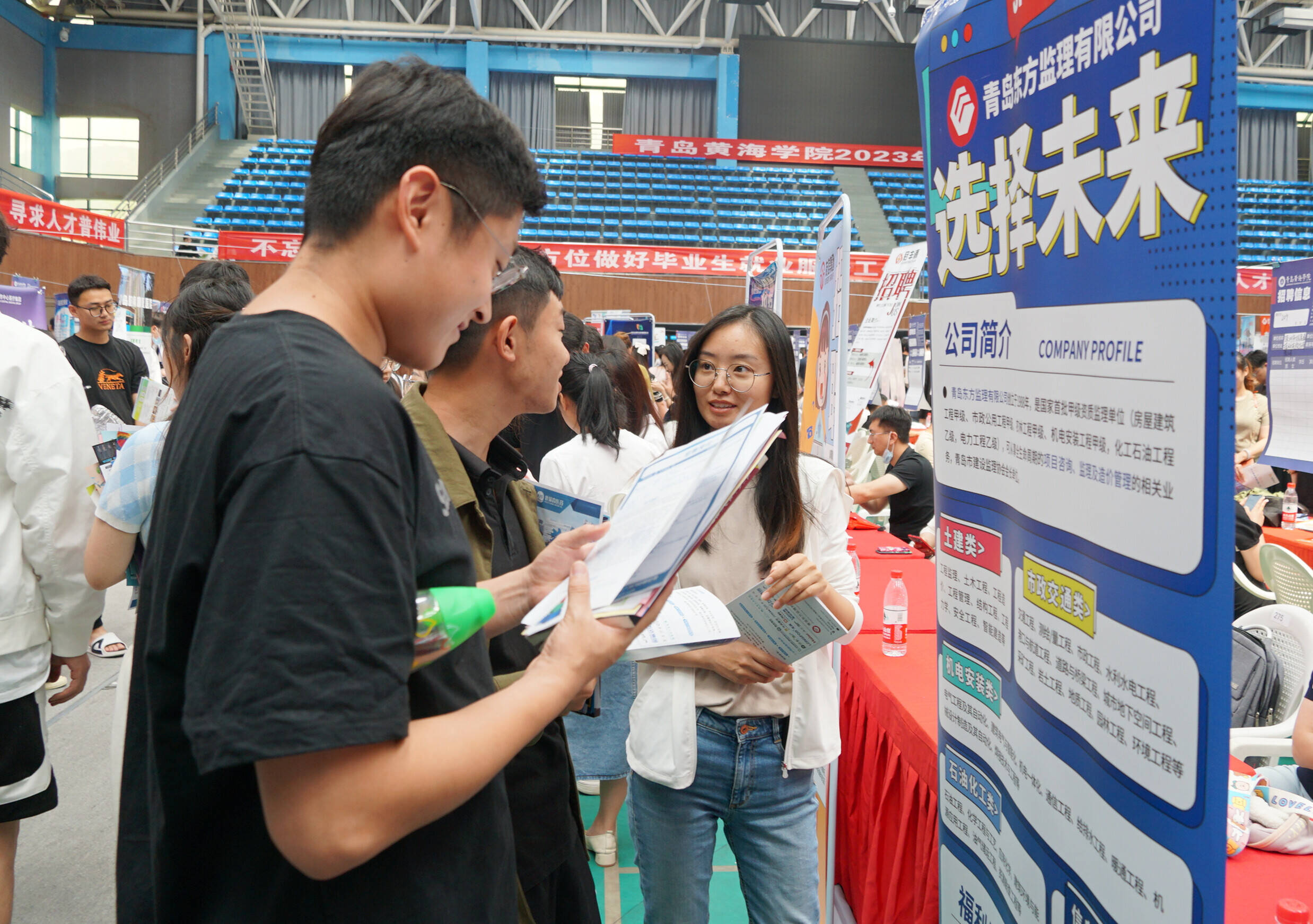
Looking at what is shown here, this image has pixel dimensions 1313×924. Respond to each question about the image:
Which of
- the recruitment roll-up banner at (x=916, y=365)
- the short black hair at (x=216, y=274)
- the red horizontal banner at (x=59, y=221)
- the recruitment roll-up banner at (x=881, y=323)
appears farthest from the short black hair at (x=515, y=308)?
the red horizontal banner at (x=59, y=221)

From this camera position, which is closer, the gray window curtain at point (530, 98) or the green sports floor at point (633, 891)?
the green sports floor at point (633, 891)

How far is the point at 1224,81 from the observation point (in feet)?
2.26

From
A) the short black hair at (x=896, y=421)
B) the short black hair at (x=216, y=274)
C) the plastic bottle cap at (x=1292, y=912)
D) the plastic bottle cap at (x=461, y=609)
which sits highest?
the short black hair at (x=216, y=274)

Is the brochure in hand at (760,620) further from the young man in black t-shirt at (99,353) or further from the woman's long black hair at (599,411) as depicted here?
the young man in black t-shirt at (99,353)

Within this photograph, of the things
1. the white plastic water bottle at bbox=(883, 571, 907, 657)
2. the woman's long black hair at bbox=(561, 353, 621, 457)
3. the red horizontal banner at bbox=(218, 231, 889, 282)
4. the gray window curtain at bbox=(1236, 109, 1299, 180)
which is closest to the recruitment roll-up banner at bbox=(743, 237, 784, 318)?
the woman's long black hair at bbox=(561, 353, 621, 457)

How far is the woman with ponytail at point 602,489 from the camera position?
8.25 feet

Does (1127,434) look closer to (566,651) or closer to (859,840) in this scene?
(566,651)

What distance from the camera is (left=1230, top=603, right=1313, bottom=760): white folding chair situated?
215cm

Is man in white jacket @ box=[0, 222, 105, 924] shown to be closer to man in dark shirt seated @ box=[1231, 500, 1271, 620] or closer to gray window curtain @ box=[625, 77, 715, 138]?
man in dark shirt seated @ box=[1231, 500, 1271, 620]

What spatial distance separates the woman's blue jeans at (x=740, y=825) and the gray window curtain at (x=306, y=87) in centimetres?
1914

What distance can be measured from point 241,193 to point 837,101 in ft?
37.6

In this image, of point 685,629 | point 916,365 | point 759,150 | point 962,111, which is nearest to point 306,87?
point 759,150

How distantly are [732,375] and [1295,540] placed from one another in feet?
12.5

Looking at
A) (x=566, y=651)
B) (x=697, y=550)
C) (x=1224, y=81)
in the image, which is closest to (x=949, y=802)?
(x=697, y=550)
